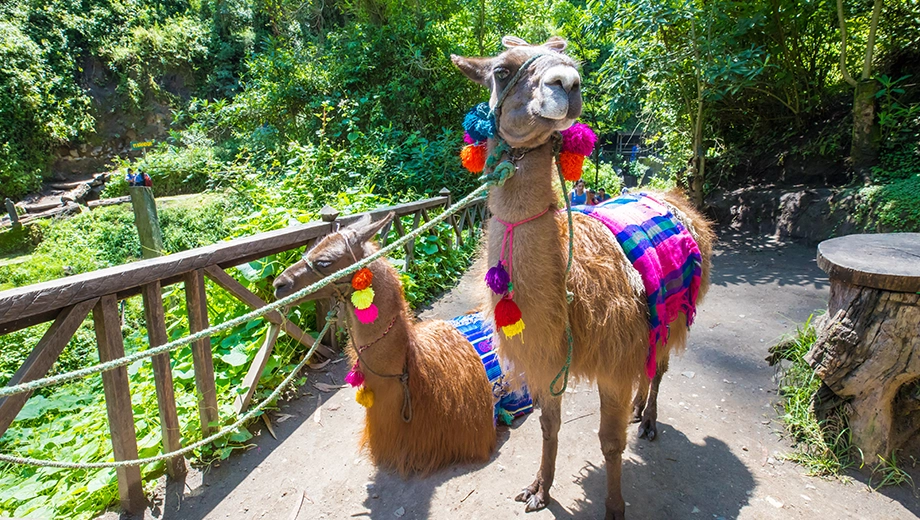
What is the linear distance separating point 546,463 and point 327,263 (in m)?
1.67

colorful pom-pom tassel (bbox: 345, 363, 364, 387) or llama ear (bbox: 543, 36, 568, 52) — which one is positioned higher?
llama ear (bbox: 543, 36, 568, 52)

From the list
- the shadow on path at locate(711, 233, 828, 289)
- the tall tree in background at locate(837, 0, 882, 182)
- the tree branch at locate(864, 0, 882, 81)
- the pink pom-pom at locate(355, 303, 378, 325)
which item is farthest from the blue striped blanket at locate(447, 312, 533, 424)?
the tree branch at locate(864, 0, 882, 81)

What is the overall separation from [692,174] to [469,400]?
8.35 meters

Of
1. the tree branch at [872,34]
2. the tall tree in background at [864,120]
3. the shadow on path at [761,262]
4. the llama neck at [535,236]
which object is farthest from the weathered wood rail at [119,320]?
the tall tree in background at [864,120]

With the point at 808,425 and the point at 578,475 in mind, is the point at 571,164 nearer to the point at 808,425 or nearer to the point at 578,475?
the point at 578,475

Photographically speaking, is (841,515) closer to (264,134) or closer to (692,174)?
(692,174)

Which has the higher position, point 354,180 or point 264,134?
point 264,134

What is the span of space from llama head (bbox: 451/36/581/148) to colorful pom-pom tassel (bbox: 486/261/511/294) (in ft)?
1.76

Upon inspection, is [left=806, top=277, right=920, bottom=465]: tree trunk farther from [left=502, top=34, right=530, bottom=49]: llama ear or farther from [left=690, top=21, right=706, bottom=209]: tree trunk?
[left=690, top=21, right=706, bottom=209]: tree trunk

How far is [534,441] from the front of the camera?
10.1 ft

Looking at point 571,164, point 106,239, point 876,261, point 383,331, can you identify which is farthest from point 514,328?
point 106,239

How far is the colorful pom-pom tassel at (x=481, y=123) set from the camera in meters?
1.94

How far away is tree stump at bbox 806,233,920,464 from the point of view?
2480 millimetres

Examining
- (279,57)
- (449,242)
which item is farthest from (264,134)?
(449,242)
